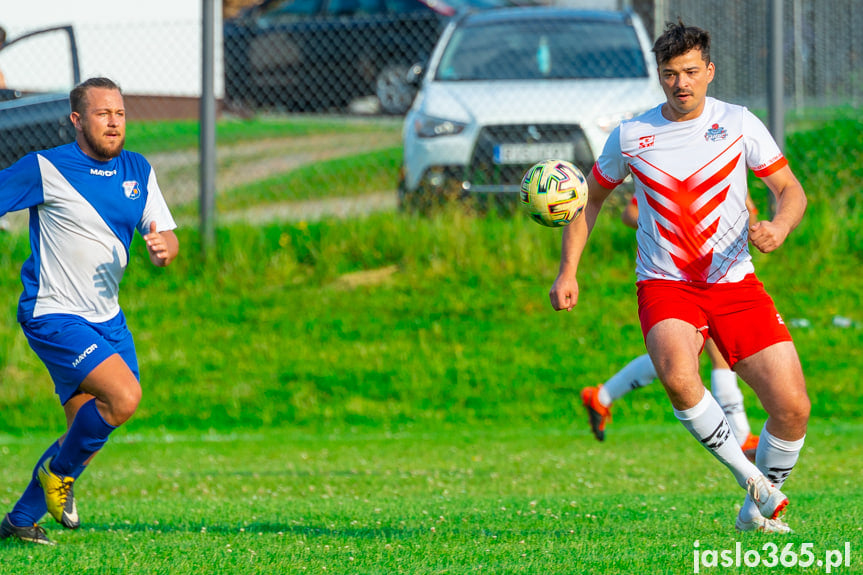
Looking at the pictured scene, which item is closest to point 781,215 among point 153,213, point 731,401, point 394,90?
point 731,401

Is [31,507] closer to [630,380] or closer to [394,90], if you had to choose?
[630,380]

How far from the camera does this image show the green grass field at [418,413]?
5102 millimetres

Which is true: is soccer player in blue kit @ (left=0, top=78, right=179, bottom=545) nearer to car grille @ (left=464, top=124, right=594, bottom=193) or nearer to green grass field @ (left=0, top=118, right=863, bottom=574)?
green grass field @ (left=0, top=118, right=863, bottom=574)

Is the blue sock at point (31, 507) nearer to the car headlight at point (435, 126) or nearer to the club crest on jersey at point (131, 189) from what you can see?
the club crest on jersey at point (131, 189)

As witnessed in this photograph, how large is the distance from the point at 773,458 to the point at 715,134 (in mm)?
1444

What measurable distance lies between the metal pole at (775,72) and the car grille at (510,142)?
1.68m

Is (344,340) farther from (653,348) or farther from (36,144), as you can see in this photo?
(653,348)

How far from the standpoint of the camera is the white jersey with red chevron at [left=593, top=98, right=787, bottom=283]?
5117 mm

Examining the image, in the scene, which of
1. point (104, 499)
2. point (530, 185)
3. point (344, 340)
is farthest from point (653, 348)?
point (344, 340)

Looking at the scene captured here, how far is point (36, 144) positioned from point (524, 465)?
5.53m

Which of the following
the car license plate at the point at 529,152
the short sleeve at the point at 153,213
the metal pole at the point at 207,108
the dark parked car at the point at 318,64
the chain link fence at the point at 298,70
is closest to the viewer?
the short sleeve at the point at 153,213

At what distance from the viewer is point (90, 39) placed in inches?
501

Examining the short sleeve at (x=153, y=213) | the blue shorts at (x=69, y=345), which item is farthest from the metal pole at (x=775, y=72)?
the blue shorts at (x=69, y=345)

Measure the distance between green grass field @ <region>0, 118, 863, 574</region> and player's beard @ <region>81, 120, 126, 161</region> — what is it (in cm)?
183
